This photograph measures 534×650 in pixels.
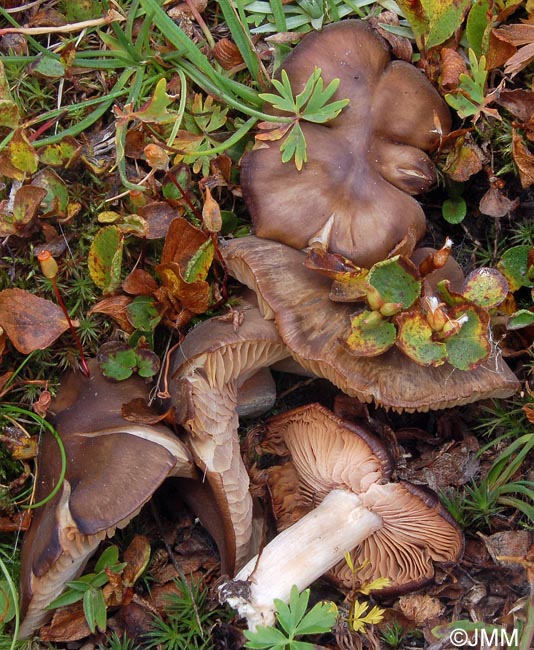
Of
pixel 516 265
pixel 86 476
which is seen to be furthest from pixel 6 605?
pixel 516 265

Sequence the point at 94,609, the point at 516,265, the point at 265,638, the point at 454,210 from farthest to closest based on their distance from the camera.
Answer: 1. the point at 454,210
2. the point at 516,265
3. the point at 94,609
4. the point at 265,638

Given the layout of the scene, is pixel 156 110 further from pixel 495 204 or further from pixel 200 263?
pixel 495 204

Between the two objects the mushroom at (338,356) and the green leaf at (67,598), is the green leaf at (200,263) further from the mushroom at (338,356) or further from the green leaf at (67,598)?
the green leaf at (67,598)

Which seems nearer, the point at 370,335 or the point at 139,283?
the point at 370,335

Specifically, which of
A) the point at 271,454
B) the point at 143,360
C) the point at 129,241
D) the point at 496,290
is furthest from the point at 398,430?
the point at 129,241

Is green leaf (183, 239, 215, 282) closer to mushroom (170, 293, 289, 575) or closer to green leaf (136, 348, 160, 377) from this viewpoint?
mushroom (170, 293, 289, 575)

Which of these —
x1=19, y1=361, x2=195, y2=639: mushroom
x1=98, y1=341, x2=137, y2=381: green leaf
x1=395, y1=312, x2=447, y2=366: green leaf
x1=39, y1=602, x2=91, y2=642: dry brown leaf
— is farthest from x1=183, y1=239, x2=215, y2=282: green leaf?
x1=39, y1=602, x2=91, y2=642: dry brown leaf

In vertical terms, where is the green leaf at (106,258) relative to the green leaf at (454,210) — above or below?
above

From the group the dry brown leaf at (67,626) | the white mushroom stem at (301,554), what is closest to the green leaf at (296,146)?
the white mushroom stem at (301,554)
